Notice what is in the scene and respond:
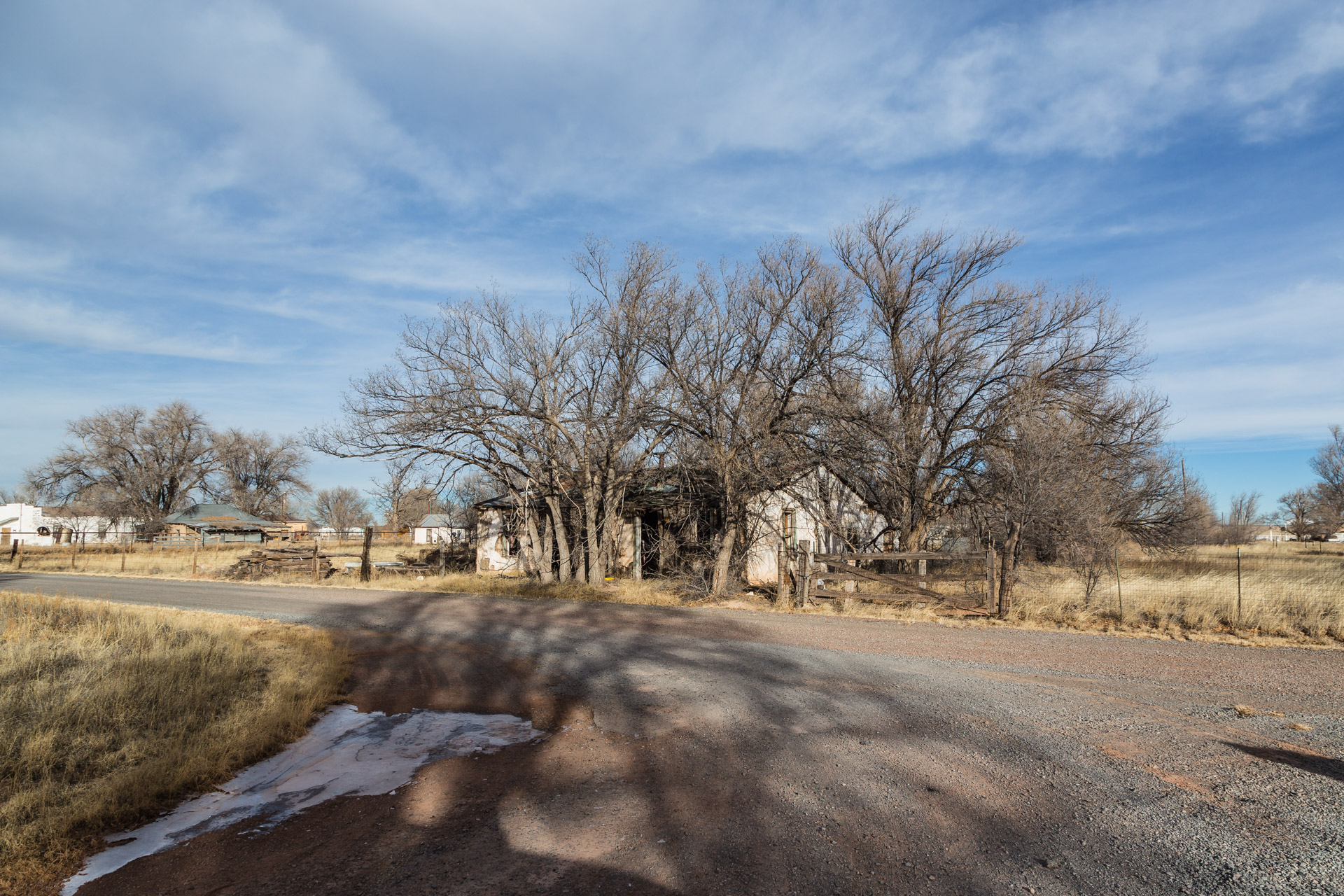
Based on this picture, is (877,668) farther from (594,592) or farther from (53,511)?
(53,511)

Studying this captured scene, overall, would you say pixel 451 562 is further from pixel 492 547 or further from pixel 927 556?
pixel 927 556

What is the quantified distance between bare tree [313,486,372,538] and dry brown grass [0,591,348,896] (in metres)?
81.5

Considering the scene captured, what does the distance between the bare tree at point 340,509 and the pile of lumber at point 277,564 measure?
207 feet

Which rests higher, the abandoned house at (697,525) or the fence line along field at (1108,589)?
the abandoned house at (697,525)

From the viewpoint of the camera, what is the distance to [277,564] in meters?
25.6

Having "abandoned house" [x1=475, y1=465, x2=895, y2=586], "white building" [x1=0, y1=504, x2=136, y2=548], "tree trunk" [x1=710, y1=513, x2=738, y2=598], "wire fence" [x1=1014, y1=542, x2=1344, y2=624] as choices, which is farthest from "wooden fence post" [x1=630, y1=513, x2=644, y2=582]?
"white building" [x1=0, y1=504, x2=136, y2=548]

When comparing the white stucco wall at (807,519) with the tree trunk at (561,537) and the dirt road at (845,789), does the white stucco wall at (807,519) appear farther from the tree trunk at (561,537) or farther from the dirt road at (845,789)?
the dirt road at (845,789)

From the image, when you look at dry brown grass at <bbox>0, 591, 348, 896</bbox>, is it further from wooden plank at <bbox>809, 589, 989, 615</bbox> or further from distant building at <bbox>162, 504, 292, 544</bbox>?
distant building at <bbox>162, 504, 292, 544</bbox>

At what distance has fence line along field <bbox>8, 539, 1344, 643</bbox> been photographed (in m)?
12.4

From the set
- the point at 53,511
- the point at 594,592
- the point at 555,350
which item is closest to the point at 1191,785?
the point at 594,592

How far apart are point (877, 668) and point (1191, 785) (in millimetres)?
4315

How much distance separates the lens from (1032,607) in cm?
1434

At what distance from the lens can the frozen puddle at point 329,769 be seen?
470cm

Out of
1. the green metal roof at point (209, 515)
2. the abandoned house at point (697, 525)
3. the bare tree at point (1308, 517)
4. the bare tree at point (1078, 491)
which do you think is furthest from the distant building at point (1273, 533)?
the green metal roof at point (209, 515)
